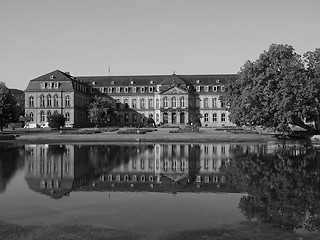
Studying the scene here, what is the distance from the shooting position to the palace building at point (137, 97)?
286ft

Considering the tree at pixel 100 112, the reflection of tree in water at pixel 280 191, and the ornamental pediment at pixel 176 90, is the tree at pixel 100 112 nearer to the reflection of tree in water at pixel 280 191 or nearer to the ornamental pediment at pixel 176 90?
the ornamental pediment at pixel 176 90

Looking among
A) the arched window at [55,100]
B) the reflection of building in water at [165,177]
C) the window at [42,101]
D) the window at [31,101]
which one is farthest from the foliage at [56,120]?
the reflection of building in water at [165,177]

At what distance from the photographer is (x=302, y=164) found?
2134cm

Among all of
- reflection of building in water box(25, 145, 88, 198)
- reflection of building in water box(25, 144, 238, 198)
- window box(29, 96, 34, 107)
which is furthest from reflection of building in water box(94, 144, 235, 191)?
window box(29, 96, 34, 107)

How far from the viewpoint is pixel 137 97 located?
325 ft

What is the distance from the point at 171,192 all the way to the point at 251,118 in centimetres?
3411

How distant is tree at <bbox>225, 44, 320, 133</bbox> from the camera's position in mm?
41969

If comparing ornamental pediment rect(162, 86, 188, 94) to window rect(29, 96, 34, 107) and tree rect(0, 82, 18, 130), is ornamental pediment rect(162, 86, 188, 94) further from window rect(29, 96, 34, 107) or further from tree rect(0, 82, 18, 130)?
tree rect(0, 82, 18, 130)

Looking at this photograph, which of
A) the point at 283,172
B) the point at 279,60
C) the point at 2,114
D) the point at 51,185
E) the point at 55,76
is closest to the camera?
the point at 51,185

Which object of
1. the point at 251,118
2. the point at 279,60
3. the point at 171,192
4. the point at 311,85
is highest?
the point at 279,60

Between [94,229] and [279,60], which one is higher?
[279,60]

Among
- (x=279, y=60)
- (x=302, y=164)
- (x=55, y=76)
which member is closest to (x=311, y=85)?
(x=279, y=60)

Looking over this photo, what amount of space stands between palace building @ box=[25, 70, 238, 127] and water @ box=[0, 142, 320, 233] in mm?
67494

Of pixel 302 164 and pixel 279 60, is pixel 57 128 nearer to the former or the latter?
pixel 279 60
